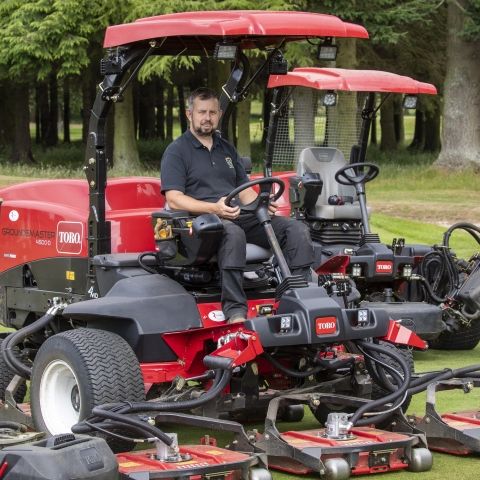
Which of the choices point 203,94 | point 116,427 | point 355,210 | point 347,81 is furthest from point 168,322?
point 347,81

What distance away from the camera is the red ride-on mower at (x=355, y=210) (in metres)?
7.77

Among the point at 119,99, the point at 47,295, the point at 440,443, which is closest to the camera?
the point at 440,443

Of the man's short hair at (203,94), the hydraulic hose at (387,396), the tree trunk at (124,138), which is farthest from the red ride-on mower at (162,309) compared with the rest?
the tree trunk at (124,138)

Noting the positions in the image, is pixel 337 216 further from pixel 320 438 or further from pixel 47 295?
pixel 320 438

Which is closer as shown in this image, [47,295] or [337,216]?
[47,295]

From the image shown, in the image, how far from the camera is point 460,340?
8.34 metres

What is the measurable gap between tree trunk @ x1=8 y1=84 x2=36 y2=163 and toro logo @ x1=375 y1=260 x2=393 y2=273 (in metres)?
20.6

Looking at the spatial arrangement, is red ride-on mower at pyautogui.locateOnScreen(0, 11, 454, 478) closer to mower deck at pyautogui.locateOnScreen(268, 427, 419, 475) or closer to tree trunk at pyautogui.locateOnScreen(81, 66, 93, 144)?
mower deck at pyautogui.locateOnScreen(268, 427, 419, 475)

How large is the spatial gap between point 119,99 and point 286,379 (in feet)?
5.72

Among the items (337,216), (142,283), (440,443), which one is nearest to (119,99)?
(142,283)

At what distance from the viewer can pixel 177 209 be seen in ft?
17.8

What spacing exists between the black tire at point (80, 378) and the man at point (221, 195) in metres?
0.57

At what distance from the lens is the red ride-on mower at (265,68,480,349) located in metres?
7.77

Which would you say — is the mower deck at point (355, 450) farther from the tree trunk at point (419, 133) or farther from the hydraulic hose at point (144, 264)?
the tree trunk at point (419, 133)
